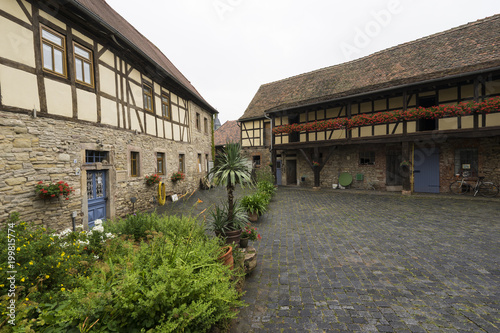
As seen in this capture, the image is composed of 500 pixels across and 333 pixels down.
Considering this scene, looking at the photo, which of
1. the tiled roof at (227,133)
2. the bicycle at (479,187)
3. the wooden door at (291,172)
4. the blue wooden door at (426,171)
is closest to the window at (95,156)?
the wooden door at (291,172)

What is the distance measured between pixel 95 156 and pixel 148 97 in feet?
11.7

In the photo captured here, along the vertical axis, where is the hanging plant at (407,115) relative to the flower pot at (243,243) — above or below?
above

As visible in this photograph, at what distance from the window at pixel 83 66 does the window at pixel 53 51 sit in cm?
34

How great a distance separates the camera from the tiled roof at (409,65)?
30.5 ft

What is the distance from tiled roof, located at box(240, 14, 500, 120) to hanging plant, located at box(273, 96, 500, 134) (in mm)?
1264

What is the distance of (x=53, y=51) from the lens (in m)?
5.20

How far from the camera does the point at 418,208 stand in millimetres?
7953

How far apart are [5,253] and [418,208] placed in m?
10.5

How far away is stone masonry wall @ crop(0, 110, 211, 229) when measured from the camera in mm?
4375

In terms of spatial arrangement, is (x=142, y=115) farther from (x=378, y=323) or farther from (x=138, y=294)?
(x=378, y=323)

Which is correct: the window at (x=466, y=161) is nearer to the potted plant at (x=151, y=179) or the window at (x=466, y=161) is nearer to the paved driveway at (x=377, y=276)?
the paved driveway at (x=377, y=276)

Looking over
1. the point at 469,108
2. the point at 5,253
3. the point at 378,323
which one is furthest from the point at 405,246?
the point at 469,108

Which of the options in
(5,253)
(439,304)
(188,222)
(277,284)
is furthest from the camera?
(188,222)

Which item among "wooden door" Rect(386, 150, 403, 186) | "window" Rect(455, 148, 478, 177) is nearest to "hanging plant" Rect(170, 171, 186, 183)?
"wooden door" Rect(386, 150, 403, 186)
